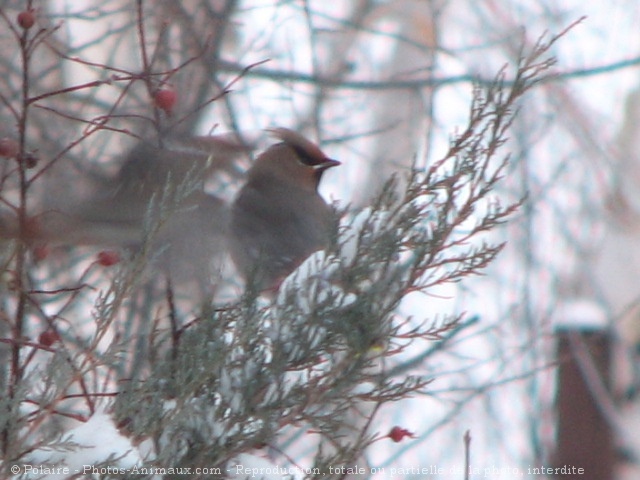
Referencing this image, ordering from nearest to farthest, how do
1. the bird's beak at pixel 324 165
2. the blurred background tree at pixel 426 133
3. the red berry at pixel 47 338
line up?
the red berry at pixel 47 338 → the bird's beak at pixel 324 165 → the blurred background tree at pixel 426 133

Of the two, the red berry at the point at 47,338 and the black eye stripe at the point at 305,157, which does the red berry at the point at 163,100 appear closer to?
the red berry at the point at 47,338

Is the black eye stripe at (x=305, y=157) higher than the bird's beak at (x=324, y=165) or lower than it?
higher

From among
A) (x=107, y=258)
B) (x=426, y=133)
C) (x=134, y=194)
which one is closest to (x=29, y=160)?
(x=107, y=258)

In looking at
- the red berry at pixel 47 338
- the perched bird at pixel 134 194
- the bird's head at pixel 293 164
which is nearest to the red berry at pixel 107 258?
the perched bird at pixel 134 194

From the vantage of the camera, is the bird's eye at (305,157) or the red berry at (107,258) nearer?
the red berry at (107,258)

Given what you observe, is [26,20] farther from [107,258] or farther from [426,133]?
[426,133]

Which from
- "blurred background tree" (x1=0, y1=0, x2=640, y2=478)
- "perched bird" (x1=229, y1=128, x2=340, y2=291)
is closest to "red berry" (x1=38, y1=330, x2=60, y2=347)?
"perched bird" (x1=229, y1=128, x2=340, y2=291)

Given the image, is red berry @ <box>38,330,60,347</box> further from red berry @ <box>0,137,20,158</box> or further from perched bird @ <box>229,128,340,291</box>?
perched bird @ <box>229,128,340,291</box>

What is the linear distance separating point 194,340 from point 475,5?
5711 mm

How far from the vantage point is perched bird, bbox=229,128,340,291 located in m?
2.70

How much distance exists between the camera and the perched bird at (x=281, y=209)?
2.70m

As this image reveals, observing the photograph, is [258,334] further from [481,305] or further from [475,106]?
[481,305]

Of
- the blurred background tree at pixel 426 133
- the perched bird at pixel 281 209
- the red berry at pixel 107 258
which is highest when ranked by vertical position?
the blurred background tree at pixel 426 133

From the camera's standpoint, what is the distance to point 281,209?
312 centimetres
